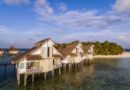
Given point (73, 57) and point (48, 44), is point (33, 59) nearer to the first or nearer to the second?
point (48, 44)

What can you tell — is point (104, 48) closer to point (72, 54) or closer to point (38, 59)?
point (72, 54)

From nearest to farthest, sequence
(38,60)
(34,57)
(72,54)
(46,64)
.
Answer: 1. (34,57)
2. (38,60)
3. (46,64)
4. (72,54)

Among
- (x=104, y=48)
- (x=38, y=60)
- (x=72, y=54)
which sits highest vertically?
(x=104, y=48)

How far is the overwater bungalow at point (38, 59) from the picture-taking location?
32.7m

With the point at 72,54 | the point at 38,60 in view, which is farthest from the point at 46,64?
the point at 72,54

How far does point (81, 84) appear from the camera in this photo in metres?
33.1

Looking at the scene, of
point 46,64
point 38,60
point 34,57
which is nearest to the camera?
point 34,57

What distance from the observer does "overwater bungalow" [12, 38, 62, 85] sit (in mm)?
32656

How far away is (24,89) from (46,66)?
8.77 m

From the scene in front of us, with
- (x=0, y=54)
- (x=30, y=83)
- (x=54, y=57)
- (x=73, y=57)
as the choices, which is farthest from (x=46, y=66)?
(x=0, y=54)

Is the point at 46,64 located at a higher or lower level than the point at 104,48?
lower

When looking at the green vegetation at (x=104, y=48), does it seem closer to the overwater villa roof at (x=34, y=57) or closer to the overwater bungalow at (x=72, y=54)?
the overwater bungalow at (x=72, y=54)

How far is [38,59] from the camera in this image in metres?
34.9

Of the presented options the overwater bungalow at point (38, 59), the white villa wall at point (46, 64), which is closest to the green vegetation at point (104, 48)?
the overwater bungalow at point (38, 59)
